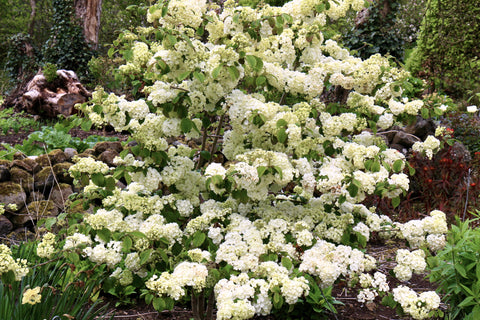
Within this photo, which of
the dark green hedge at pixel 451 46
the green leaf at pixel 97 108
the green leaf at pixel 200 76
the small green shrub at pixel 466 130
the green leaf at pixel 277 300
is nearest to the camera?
the green leaf at pixel 277 300

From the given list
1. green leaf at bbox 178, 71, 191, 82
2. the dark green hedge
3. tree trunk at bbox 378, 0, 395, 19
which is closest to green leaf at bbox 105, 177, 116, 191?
green leaf at bbox 178, 71, 191, 82

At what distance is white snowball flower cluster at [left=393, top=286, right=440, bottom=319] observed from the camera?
2.15m

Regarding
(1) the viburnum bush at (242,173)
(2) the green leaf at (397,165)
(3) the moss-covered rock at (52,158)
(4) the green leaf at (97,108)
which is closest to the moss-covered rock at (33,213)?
(3) the moss-covered rock at (52,158)

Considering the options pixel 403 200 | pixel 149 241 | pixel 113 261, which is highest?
pixel 149 241

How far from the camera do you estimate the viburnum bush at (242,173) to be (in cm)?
226

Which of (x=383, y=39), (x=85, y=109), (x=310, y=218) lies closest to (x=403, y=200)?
(x=310, y=218)

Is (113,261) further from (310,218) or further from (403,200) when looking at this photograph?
(403,200)

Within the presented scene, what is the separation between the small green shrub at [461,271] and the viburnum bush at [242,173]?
0.13m

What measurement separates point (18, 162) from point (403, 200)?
406 cm

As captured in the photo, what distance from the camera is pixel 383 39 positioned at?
873cm

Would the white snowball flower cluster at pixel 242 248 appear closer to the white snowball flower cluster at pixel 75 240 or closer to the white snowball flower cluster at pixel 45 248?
the white snowball flower cluster at pixel 75 240

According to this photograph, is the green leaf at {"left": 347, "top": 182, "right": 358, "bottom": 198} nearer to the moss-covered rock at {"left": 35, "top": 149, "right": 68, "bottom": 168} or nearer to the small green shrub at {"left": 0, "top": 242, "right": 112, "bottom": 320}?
the small green shrub at {"left": 0, "top": 242, "right": 112, "bottom": 320}

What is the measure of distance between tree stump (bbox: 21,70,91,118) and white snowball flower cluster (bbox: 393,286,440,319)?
678 centimetres

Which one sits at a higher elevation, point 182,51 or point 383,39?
point 182,51
